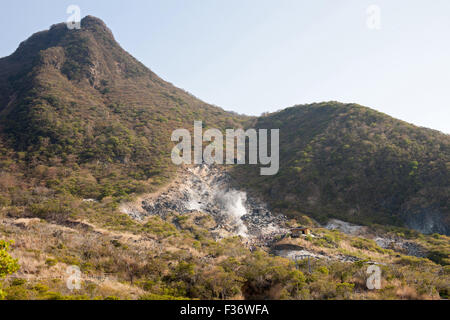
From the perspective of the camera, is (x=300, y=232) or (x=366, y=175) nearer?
(x=300, y=232)

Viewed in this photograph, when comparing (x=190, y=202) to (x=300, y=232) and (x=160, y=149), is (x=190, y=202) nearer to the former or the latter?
(x=160, y=149)

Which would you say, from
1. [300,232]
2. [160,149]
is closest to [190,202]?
[160,149]

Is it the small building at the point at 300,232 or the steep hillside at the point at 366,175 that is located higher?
the steep hillside at the point at 366,175

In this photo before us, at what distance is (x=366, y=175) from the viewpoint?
106 ft

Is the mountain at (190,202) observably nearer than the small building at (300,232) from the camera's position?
Yes

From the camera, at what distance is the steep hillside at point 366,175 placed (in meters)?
26.8

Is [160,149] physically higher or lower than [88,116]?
lower

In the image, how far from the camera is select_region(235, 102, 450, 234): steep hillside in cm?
2677

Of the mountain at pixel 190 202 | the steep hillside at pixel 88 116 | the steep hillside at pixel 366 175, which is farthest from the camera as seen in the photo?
the steep hillside at pixel 88 116

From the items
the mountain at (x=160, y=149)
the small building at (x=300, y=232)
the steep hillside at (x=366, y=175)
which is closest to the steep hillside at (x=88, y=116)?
the mountain at (x=160, y=149)

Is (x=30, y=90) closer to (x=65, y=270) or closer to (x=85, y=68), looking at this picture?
(x=85, y=68)

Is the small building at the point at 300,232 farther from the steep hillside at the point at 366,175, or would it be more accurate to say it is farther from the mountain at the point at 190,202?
the steep hillside at the point at 366,175

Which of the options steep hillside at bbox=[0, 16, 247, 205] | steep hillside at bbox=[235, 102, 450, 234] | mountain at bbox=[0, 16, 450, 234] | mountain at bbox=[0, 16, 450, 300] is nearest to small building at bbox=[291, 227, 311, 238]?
mountain at bbox=[0, 16, 450, 300]

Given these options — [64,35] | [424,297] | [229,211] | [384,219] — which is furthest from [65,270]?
[64,35]
